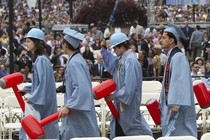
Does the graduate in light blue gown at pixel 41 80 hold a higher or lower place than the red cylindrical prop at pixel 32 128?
higher

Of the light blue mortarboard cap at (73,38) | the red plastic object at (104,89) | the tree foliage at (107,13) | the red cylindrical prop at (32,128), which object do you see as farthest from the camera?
the tree foliage at (107,13)

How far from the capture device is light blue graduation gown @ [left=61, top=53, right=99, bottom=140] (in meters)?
10.4

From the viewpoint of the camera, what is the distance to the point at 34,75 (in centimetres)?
1100

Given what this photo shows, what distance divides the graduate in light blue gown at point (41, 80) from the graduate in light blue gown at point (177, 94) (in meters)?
1.40

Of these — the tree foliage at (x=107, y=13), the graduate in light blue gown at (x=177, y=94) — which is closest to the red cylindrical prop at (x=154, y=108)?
the graduate in light blue gown at (x=177, y=94)

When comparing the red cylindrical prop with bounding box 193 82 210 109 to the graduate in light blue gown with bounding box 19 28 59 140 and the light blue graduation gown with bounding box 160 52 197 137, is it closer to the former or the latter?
the light blue graduation gown with bounding box 160 52 197 137

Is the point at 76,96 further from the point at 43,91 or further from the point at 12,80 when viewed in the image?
the point at 12,80

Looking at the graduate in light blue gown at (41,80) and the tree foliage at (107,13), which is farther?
the tree foliage at (107,13)

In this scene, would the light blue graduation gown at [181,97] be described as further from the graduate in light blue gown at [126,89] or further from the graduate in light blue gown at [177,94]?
the graduate in light blue gown at [126,89]

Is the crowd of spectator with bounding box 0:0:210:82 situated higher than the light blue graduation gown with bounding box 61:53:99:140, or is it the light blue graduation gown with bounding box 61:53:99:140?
the light blue graduation gown with bounding box 61:53:99:140

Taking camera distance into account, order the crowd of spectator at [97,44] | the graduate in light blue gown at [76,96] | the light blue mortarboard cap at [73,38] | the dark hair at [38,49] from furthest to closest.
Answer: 1. the crowd of spectator at [97,44]
2. the dark hair at [38,49]
3. the light blue mortarboard cap at [73,38]
4. the graduate in light blue gown at [76,96]

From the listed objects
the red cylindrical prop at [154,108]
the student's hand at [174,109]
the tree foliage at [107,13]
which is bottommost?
the tree foliage at [107,13]

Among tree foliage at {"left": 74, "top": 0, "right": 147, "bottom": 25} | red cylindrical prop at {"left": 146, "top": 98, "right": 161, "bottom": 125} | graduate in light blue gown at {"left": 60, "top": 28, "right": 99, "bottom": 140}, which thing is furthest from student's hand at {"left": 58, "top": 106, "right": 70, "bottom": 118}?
tree foliage at {"left": 74, "top": 0, "right": 147, "bottom": 25}

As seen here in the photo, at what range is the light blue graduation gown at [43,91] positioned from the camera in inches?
428
